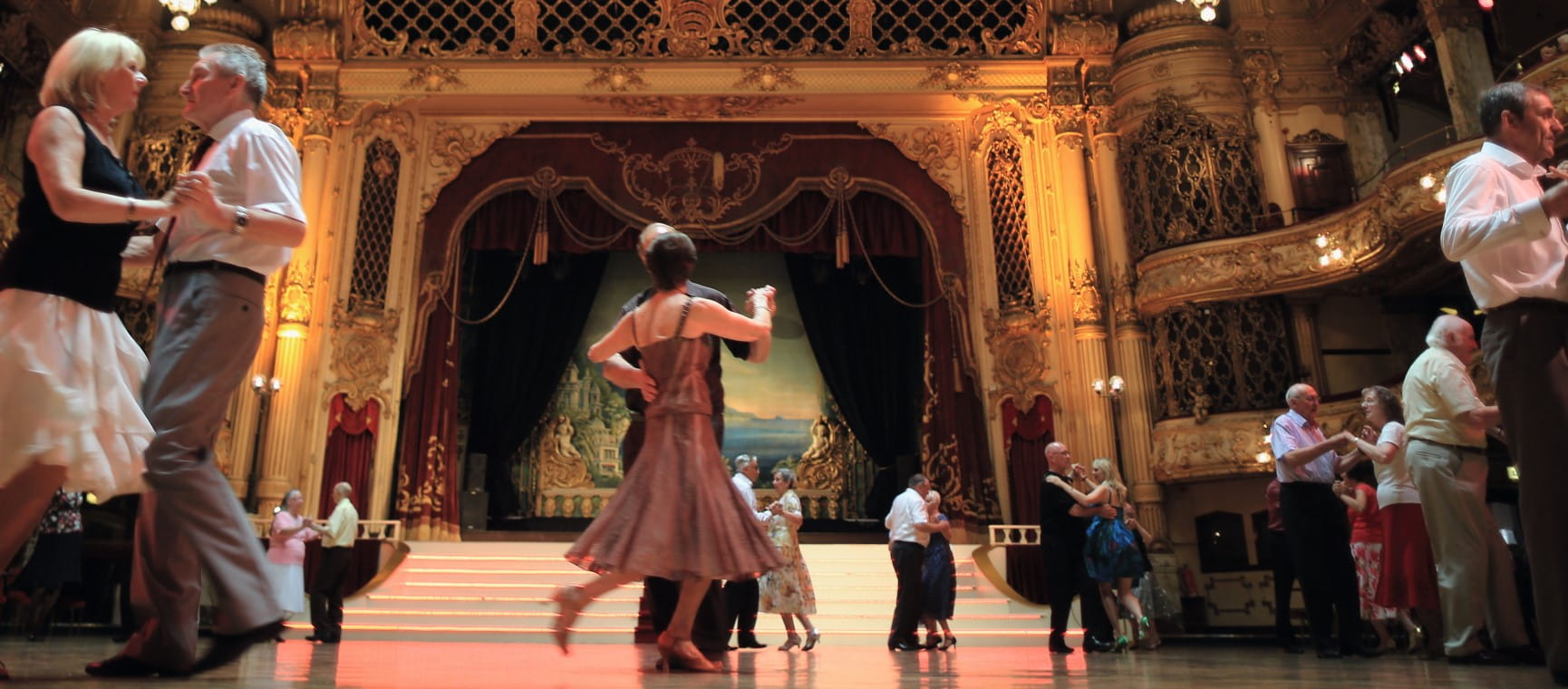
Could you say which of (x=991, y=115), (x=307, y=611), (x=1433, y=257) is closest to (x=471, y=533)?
(x=307, y=611)

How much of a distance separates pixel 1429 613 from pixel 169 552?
570 cm

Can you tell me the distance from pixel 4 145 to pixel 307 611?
21.7 feet

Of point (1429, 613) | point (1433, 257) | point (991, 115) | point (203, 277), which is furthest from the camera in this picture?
point (991, 115)

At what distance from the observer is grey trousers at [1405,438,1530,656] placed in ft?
12.9

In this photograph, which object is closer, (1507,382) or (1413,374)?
(1507,382)

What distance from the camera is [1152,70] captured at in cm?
1311

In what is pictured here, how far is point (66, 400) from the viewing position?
Result: 7.90ft

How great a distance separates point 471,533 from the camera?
1358cm

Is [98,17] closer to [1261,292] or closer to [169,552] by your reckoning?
[169,552]

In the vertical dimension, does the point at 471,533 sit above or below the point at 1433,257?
below

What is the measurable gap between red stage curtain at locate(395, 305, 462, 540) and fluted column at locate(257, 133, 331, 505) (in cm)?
A: 112

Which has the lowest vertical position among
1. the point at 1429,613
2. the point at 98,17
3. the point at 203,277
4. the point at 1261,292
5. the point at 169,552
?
the point at 1429,613

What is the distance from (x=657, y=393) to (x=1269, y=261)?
10246 millimetres

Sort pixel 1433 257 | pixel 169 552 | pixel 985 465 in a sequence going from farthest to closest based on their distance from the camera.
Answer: pixel 985 465, pixel 1433 257, pixel 169 552
